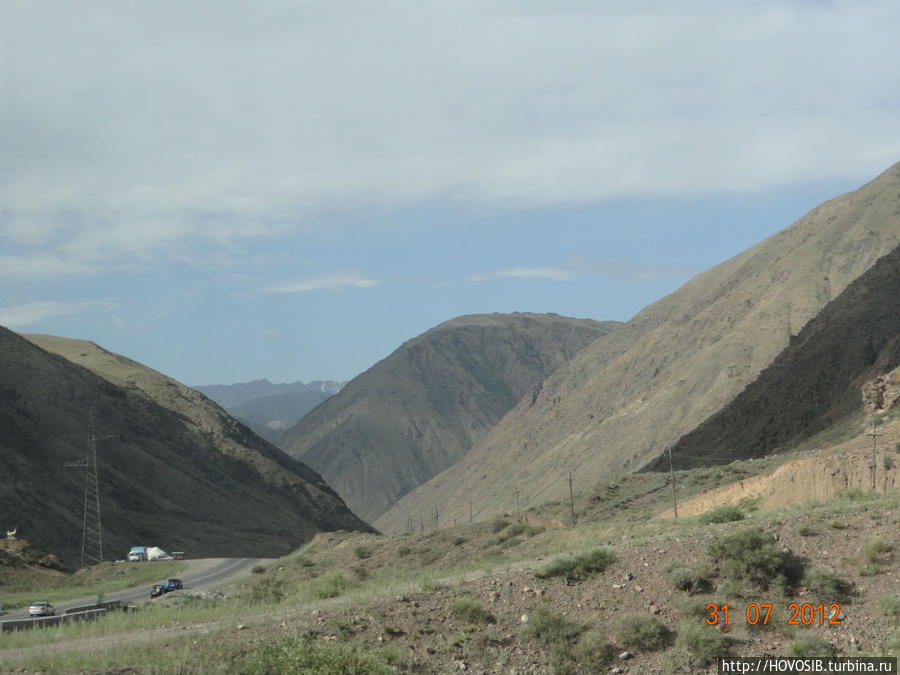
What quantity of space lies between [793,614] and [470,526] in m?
21.3

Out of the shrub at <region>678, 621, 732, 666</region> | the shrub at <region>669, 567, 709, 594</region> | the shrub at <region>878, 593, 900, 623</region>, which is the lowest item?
the shrub at <region>678, 621, 732, 666</region>

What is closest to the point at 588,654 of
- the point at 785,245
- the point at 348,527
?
the point at 348,527

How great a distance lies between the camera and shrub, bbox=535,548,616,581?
18.2 meters

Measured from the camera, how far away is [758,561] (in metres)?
17.2

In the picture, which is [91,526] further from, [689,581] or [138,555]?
[689,581]

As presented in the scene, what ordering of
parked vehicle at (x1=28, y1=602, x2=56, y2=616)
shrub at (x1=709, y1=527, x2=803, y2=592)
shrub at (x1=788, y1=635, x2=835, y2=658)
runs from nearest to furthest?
shrub at (x1=788, y1=635, x2=835, y2=658) → shrub at (x1=709, y1=527, x2=803, y2=592) → parked vehicle at (x1=28, y1=602, x2=56, y2=616)

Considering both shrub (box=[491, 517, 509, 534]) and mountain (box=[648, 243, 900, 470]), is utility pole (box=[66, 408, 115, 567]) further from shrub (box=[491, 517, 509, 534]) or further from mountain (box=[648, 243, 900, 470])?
mountain (box=[648, 243, 900, 470])

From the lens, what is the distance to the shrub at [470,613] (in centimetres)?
1675

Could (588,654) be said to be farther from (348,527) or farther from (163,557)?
(348,527)

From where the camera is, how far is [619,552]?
63.1ft

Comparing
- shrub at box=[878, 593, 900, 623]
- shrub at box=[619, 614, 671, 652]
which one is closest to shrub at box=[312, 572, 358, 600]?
shrub at box=[619, 614, 671, 652]

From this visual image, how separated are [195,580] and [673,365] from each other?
97.7 metres
